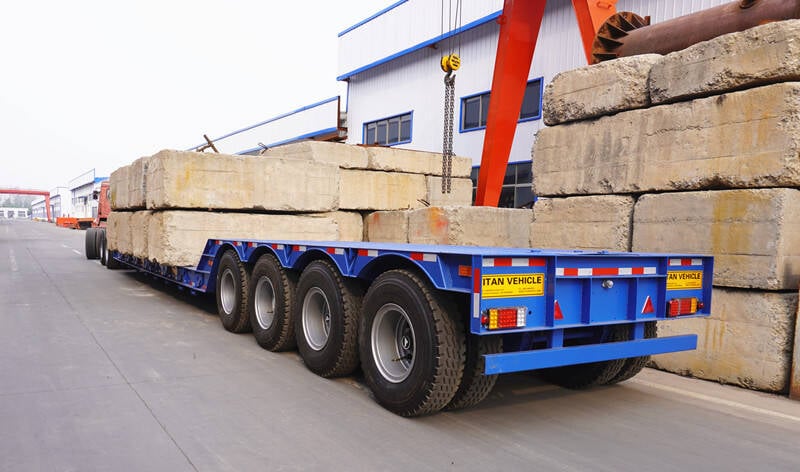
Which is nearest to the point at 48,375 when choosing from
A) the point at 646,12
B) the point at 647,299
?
the point at 647,299

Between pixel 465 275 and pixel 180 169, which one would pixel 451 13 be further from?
pixel 465 275

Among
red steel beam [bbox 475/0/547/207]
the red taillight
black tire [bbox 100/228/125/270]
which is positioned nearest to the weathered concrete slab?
red steel beam [bbox 475/0/547/207]

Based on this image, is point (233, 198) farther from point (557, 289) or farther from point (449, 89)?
point (557, 289)

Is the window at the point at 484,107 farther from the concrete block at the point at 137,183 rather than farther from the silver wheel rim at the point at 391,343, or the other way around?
the silver wheel rim at the point at 391,343

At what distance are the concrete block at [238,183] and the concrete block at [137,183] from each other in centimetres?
59

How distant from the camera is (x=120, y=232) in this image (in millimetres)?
12680

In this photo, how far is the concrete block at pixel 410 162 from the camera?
543 inches

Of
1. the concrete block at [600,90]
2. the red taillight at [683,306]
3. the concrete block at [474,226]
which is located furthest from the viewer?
the concrete block at [474,226]

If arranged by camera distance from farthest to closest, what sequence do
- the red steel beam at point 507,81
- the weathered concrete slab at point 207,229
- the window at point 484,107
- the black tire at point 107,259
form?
1. the black tire at point 107,259
2. the window at point 484,107
3. the red steel beam at point 507,81
4. the weathered concrete slab at point 207,229

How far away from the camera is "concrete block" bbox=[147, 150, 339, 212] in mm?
8750

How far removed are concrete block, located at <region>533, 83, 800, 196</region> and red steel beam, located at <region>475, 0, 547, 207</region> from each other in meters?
3.73

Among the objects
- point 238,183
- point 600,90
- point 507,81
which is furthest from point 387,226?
point 600,90

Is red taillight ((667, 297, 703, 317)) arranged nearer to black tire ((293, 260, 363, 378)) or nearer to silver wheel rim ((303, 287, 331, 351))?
black tire ((293, 260, 363, 378))

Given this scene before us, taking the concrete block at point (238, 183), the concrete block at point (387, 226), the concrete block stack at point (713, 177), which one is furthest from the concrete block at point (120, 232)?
the concrete block stack at point (713, 177)
